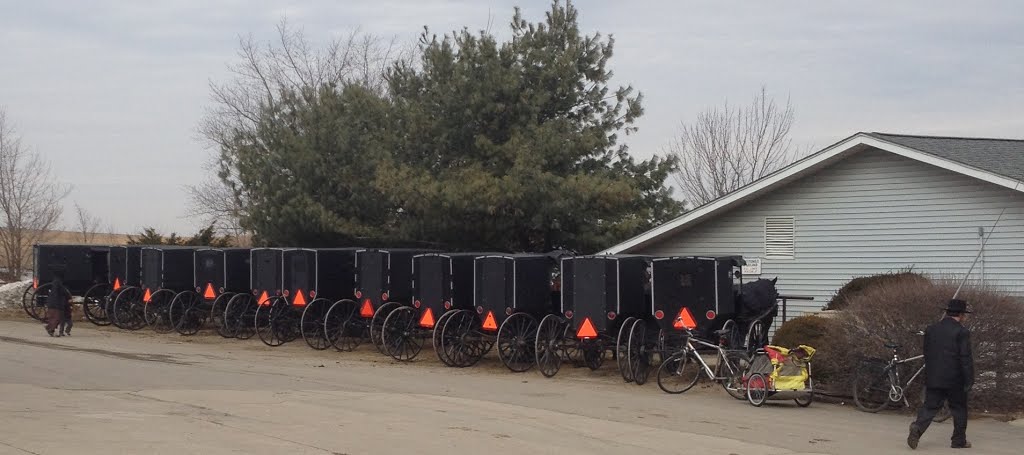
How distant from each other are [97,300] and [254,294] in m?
7.06

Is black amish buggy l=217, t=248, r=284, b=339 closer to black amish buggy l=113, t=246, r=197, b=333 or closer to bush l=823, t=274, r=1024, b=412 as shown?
black amish buggy l=113, t=246, r=197, b=333

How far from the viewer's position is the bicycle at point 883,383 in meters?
14.3

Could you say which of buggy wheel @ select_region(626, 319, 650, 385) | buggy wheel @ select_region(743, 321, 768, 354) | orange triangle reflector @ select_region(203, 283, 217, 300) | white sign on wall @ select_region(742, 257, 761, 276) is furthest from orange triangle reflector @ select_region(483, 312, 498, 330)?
orange triangle reflector @ select_region(203, 283, 217, 300)

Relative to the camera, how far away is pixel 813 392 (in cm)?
1549

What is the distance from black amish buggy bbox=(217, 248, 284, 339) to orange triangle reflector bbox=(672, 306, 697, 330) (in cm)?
1038

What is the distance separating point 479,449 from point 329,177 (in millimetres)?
21831

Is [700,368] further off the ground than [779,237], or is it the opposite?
[779,237]

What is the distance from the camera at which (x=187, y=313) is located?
27.4 metres

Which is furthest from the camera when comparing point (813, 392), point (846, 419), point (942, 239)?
point (942, 239)

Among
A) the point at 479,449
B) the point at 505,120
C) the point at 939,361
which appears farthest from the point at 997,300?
the point at 505,120

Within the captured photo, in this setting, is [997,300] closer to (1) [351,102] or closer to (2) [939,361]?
(2) [939,361]

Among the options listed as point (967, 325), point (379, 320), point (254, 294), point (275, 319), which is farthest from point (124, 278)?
point (967, 325)

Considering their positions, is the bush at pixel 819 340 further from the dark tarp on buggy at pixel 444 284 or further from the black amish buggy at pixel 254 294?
the black amish buggy at pixel 254 294

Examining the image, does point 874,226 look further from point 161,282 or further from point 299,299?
point 161,282
